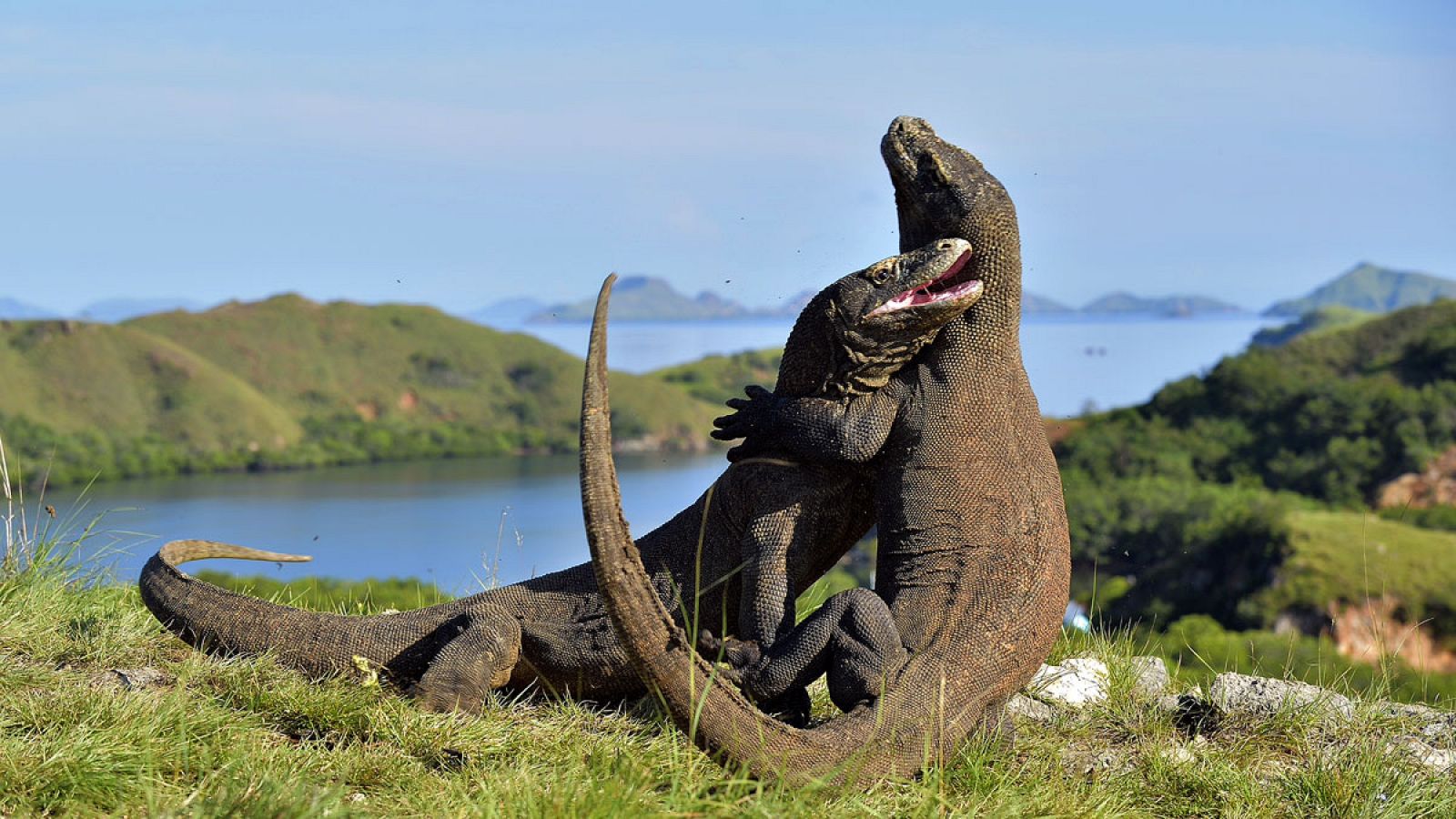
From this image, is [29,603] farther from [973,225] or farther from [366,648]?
[973,225]

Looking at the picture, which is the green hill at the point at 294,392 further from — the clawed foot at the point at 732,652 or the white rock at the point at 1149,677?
the clawed foot at the point at 732,652

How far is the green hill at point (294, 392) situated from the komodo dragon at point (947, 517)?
9660cm

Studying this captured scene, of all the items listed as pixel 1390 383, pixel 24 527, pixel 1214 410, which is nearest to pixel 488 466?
pixel 1214 410

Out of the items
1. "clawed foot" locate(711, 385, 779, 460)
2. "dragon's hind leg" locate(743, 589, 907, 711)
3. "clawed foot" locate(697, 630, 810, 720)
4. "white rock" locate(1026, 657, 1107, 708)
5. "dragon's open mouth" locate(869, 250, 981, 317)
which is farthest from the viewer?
"white rock" locate(1026, 657, 1107, 708)

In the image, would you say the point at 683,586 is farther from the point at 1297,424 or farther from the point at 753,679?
the point at 1297,424

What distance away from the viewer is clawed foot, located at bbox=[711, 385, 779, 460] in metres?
6.68

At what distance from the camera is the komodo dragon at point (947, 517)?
224 inches

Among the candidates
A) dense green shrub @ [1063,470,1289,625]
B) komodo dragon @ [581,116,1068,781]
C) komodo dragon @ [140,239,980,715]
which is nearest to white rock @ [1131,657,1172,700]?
komodo dragon @ [581,116,1068,781]

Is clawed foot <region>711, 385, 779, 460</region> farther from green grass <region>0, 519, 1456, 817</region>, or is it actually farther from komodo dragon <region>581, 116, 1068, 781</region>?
green grass <region>0, 519, 1456, 817</region>

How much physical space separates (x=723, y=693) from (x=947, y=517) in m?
1.40

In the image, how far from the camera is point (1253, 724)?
7.25 meters

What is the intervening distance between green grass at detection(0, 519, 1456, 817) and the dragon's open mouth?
1904 millimetres

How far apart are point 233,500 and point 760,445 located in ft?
302

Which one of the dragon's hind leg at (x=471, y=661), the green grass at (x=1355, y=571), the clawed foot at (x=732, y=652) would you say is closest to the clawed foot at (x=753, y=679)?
the clawed foot at (x=732, y=652)
